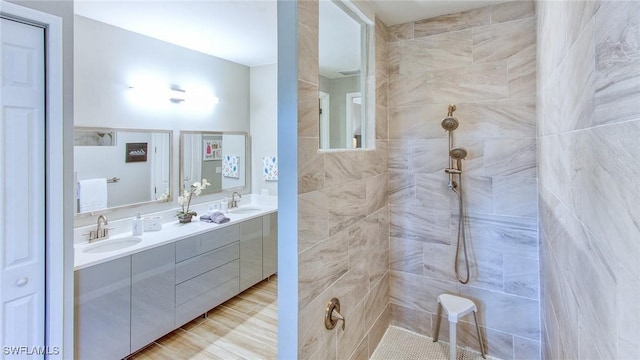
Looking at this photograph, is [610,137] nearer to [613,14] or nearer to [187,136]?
[613,14]

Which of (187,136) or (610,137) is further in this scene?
(187,136)

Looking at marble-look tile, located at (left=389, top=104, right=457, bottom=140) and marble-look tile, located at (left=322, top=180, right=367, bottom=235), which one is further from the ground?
marble-look tile, located at (left=389, top=104, right=457, bottom=140)

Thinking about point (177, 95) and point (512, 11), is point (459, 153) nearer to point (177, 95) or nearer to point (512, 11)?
point (512, 11)

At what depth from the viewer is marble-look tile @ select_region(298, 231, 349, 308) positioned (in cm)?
149

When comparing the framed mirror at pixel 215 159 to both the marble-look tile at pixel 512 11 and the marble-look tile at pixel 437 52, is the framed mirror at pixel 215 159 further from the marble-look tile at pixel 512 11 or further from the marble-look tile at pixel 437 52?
the marble-look tile at pixel 512 11

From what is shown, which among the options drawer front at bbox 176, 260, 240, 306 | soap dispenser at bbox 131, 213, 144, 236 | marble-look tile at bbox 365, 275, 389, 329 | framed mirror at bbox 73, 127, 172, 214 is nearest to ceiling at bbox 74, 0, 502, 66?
framed mirror at bbox 73, 127, 172, 214

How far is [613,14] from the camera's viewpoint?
66 centimetres

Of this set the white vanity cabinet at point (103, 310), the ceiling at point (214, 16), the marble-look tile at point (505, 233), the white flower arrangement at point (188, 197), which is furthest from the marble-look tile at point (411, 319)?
the ceiling at point (214, 16)

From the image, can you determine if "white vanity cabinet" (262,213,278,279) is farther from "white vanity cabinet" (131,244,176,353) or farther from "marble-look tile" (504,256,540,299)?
"marble-look tile" (504,256,540,299)

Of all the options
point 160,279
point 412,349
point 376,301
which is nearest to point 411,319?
point 412,349

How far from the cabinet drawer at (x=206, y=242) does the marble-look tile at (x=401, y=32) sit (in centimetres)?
238

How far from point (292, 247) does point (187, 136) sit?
257 centimetres

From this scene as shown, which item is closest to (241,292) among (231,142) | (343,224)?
(231,142)

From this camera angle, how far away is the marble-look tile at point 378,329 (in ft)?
7.53
